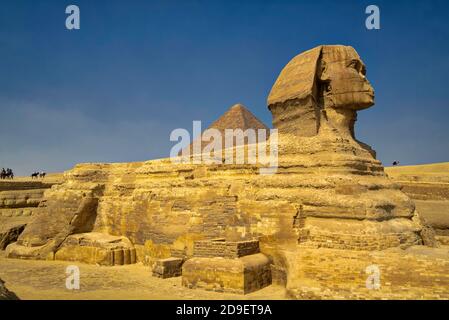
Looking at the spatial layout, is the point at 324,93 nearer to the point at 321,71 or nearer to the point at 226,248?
the point at 321,71

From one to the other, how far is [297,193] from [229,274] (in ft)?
8.33

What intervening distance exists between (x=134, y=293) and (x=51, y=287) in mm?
2451

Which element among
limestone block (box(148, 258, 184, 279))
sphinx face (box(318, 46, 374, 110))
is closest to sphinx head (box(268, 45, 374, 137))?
sphinx face (box(318, 46, 374, 110))

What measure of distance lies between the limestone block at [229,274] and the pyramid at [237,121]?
1279cm

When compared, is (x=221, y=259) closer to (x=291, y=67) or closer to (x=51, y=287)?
(x=51, y=287)

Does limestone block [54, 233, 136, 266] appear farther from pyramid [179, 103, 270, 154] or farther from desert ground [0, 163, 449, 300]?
pyramid [179, 103, 270, 154]

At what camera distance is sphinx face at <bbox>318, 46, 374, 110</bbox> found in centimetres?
1038

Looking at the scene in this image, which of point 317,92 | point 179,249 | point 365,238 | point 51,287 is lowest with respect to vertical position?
point 51,287

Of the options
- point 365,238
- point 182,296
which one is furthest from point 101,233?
point 365,238

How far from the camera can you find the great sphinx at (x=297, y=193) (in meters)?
8.80

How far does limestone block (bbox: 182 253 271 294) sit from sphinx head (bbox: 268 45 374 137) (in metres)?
3.71

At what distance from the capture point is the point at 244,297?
28.5 ft

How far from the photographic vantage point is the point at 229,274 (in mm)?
9086

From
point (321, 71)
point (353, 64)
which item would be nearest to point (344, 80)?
point (353, 64)
